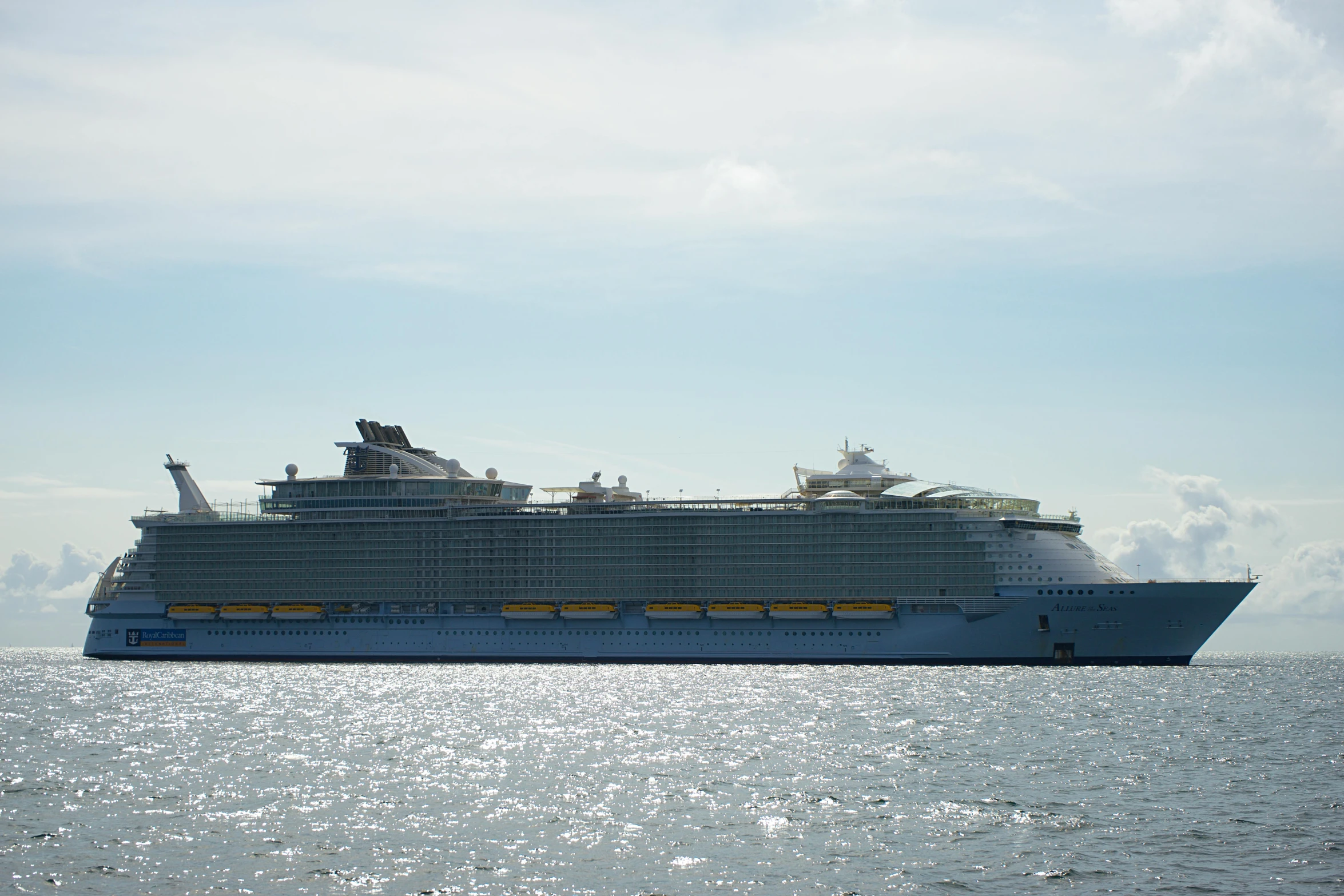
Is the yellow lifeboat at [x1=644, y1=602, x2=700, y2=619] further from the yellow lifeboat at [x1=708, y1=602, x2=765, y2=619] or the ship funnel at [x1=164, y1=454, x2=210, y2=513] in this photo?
the ship funnel at [x1=164, y1=454, x2=210, y2=513]

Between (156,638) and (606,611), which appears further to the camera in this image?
(156,638)

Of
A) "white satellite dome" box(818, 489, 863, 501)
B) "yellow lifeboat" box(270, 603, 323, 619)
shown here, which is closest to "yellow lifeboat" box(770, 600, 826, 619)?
"white satellite dome" box(818, 489, 863, 501)

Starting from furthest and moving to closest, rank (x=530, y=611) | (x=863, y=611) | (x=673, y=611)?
(x=530, y=611), (x=673, y=611), (x=863, y=611)

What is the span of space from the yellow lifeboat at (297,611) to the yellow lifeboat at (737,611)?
118ft

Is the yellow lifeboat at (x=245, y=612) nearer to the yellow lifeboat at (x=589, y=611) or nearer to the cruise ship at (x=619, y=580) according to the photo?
the cruise ship at (x=619, y=580)

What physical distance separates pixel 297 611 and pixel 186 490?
20908 mm

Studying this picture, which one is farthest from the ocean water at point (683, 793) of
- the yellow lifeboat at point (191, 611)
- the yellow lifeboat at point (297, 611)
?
the yellow lifeboat at point (191, 611)

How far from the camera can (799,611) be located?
93062 millimetres

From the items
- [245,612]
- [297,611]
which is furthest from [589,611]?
[245,612]

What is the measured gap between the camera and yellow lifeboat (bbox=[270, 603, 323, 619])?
109 metres

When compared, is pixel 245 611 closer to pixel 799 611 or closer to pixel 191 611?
pixel 191 611

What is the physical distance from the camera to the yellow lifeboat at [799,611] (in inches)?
3647

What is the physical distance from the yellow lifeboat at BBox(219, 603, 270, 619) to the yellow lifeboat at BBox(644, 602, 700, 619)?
3589 cm

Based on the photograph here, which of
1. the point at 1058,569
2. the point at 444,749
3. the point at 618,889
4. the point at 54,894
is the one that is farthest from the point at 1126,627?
the point at 54,894
